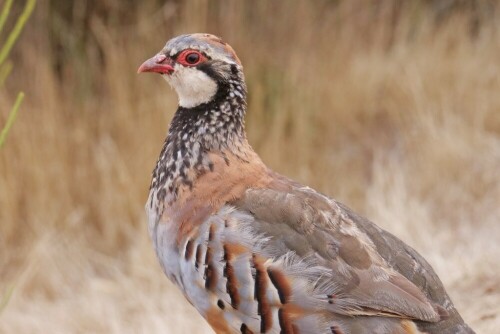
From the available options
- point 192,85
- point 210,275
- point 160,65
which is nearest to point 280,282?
point 210,275

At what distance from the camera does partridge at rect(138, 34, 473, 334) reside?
120 inches

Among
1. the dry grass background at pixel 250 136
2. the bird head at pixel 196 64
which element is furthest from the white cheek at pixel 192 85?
the dry grass background at pixel 250 136

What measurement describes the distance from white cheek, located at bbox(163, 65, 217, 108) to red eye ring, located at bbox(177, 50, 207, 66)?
2 cm

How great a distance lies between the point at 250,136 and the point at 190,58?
2990 mm

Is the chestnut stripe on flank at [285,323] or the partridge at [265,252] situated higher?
the partridge at [265,252]

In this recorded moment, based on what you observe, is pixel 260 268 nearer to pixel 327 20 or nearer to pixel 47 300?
pixel 47 300

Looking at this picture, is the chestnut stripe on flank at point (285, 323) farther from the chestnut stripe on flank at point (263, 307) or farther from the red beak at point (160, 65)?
the red beak at point (160, 65)

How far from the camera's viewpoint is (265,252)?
3.08m

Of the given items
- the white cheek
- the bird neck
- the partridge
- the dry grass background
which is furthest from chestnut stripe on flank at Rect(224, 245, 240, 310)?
the dry grass background

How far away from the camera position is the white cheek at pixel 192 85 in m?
3.36

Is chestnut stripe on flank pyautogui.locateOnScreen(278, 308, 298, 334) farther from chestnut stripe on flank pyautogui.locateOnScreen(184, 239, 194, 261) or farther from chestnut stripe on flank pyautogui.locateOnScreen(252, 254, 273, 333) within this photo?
chestnut stripe on flank pyautogui.locateOnScreen(184, 239, 194, 261)

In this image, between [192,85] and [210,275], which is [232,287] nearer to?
[210,275]

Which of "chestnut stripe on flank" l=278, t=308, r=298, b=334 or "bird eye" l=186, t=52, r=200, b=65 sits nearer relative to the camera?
"chestnut stripe on flank" l=278, t=308, r=298, b=334

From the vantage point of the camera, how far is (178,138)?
344cm
